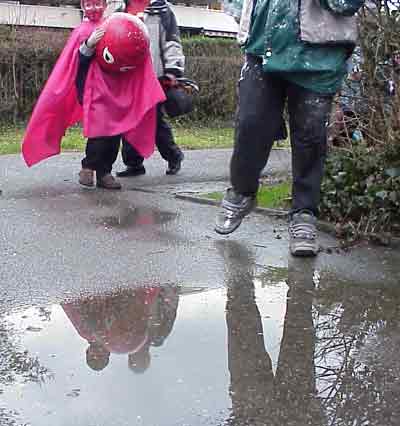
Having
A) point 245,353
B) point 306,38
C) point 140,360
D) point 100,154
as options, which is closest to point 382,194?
point 306,38

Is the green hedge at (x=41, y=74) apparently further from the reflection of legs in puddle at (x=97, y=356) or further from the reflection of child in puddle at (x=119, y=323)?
the reflection of legs in puddle at (x=97, y=356)

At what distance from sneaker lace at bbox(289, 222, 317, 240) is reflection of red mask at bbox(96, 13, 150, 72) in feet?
7.71

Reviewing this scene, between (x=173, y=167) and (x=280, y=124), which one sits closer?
(x=280, y=124)

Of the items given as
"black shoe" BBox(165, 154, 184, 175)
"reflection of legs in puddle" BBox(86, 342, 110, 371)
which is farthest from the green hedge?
"reflection of legs in puddle" BBox(86, 342, 110, 371)

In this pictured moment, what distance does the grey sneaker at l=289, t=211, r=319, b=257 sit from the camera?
14.3 feet

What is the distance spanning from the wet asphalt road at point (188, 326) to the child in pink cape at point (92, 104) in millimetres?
1209

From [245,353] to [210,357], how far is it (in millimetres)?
134

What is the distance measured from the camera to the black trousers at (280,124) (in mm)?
4332

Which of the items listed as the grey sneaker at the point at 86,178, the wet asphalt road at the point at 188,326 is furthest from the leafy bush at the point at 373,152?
the grey sneaker at the point at 86,178

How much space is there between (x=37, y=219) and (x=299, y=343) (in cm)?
253

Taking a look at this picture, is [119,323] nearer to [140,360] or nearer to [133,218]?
[140,360]

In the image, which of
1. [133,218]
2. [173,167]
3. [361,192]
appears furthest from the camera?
[173,167]

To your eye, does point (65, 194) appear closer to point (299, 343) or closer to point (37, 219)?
point (37, 219)

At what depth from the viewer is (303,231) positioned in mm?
4426
